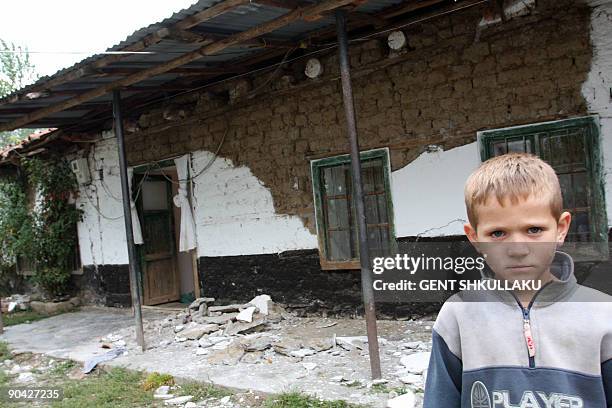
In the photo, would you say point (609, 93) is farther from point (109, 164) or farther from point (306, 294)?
point (109, 164)

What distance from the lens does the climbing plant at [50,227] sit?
9.29m

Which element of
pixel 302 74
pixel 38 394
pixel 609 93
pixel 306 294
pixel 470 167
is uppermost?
pixel 302 74

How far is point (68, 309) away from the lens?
364 inches

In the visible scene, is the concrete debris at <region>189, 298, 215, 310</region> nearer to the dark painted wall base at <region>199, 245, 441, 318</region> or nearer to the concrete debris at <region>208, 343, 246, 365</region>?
the dark painted wall base at <region>199, 245, 441, 318</region>

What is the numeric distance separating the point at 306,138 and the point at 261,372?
281cm

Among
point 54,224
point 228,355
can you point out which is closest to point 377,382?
point 228,355

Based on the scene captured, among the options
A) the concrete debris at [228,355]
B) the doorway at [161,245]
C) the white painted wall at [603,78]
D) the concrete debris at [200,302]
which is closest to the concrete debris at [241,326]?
the concrete debris at [228,355]

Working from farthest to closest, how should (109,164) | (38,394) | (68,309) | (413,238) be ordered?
1. (68,309)
2. (109,164)
3. (413,238)
4. (38,394)

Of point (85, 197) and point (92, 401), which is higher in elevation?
point (85, 197)

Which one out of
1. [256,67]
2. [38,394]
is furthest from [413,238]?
[38,394]

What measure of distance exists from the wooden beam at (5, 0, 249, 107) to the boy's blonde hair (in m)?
3.16

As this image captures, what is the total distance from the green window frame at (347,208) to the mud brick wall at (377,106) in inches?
4.8

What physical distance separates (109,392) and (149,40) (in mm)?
3122

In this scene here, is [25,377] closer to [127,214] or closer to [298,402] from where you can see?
[127,214]
